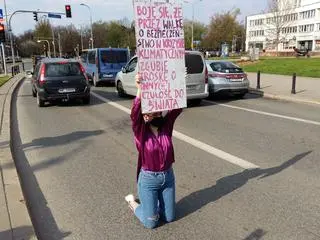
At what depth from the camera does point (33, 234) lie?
3.88 m

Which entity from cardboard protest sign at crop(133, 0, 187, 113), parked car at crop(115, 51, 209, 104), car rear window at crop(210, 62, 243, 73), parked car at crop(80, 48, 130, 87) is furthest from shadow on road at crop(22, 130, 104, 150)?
parked car at crop(80, 48, 130, 87)

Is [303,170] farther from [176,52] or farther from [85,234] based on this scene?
[85,234]

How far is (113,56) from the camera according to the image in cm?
2180

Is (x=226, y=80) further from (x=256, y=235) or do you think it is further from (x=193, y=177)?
(x=256, y=235)

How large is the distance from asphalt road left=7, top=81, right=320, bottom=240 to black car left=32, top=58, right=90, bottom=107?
2.84 m

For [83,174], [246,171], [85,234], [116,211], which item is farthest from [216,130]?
[85,234]

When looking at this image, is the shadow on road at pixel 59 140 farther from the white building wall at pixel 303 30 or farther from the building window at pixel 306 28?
the building window at pixel 306 28

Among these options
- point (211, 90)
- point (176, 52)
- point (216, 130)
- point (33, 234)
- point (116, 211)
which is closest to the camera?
point (33, 234)

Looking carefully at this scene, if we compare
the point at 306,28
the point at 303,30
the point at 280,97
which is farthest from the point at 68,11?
the point at 303,30

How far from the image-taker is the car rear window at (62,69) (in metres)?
13.9

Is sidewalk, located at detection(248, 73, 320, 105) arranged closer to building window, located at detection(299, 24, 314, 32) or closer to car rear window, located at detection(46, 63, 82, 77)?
car rear window, located at detection(46, 63, 82, 77)

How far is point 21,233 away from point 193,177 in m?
2.58

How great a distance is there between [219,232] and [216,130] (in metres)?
5.13

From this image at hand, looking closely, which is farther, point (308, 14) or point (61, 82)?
point (308, 14)
